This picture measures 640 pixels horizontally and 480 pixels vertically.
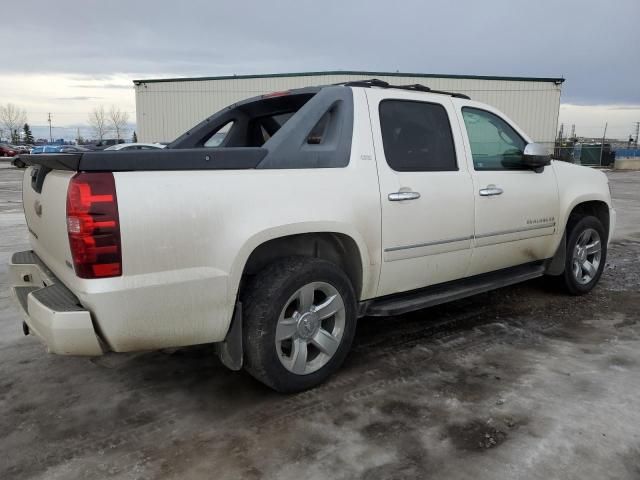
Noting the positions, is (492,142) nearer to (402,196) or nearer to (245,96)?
(402,196)

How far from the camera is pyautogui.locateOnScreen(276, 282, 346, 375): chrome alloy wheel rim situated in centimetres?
328

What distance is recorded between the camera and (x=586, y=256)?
219 inches

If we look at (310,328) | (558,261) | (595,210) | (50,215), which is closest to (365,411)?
(310,328)

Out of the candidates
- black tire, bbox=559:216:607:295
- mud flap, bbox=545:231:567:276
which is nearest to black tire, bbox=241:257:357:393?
mud flap, bbox=545:231:567:276

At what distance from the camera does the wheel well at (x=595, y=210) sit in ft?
17.8

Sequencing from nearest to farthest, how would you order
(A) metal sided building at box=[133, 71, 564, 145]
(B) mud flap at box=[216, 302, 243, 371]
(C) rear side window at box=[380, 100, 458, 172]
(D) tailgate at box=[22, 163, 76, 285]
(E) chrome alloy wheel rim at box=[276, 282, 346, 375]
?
1. (D) tailgate at box=[22, 163, 76, 285]
2. (B) mud flap at box=[216, 302, 243, 371]
3. (E) chrome alloy wheel rim at box=[276, 282, 346, 375]
4. (C) rear side window at box=[380, 100, 458, 172]
5. (A) metal sided building at box=[133, 71, 564, 145]

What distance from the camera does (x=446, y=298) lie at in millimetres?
4086

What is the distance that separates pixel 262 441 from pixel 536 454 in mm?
1383

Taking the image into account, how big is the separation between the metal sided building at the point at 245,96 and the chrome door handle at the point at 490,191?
29.2 m

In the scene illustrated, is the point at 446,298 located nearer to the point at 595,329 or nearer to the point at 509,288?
the point at 595,329

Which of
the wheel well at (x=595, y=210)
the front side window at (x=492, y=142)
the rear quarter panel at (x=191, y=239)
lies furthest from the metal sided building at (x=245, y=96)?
the rear quarter panel at (x=191, y=239)

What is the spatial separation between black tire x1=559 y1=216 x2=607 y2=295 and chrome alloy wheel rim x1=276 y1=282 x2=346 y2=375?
2879 mm

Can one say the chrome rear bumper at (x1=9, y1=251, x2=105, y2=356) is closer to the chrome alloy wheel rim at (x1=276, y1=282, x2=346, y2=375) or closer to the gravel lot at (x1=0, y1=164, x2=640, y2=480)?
the gravel lot at (x1=0, y1=164, x2=640, y2=480)

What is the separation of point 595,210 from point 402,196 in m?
3.02
